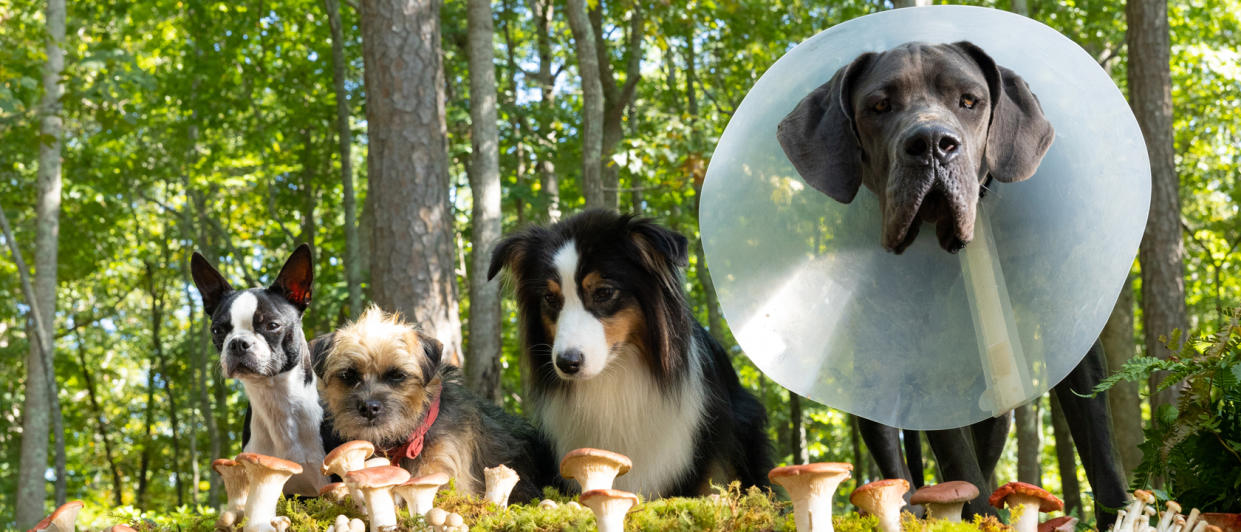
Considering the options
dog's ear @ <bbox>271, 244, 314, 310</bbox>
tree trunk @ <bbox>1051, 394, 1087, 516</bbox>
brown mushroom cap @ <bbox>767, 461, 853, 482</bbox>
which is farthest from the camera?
tree trunk @ <bbox>1051, 394, 1087, 516</bbox>

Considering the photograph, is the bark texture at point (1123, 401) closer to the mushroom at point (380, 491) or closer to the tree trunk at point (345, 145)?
the mushroom at point (380, 491)

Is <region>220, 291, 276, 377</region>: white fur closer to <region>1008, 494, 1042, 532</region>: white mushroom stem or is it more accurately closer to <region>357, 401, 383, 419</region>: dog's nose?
<region>357, 401, 383, 419</region>: dog's nose

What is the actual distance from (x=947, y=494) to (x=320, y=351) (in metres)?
2.82

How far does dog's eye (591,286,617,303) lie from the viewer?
4219mm

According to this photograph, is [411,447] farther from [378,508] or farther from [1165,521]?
[1165,521]

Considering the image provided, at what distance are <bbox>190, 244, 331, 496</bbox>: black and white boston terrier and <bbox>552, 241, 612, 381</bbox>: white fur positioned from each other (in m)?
1.21

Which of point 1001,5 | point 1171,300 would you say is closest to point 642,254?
point 1171,300

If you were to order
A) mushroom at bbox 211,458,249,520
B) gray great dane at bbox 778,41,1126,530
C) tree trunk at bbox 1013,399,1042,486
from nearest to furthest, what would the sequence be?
1. mushroom at bbox 211,458,249,520
2. gray great dane at bbox 778,41,1126,530
3. tree trunk at bbox 1013,399,1042,486

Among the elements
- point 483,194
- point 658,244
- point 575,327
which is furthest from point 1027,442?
point 575,327

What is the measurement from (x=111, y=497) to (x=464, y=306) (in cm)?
1021

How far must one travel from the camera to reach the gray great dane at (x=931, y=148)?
304 cm

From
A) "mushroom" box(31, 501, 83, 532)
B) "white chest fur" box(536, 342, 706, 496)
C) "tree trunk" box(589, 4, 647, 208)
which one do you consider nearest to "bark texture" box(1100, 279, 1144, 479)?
"tree trunk" box(589, 4, 647, 208)

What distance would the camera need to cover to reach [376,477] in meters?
2.66

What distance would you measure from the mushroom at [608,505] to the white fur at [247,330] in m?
2.27
